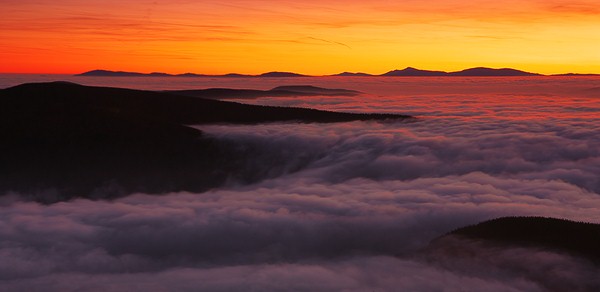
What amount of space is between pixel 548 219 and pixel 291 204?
462 inches

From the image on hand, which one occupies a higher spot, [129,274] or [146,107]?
[146,107]

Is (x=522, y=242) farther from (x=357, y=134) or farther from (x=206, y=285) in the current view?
(x=357, y=134)

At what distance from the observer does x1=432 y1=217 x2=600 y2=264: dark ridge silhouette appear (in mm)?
20984

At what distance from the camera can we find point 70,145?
4097cm

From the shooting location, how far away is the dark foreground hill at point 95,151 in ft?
124

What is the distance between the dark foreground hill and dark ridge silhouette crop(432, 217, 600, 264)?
760 inches

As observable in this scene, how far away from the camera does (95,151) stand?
40750mm

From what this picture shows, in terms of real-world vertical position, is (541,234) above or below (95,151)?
below

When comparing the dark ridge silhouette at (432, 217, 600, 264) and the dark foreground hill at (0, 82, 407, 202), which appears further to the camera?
the dark foreground hill at (0, 82, 407, 202)

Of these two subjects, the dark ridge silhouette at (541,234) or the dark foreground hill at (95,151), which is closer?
the dark ridge silhouette at (541,234)

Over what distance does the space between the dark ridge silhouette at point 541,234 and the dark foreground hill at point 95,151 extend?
1931 cm

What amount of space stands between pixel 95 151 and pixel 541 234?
1096 inches

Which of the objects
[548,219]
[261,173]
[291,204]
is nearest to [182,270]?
[291,204]

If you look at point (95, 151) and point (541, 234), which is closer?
point (541, 234)
